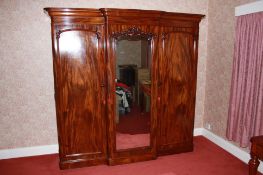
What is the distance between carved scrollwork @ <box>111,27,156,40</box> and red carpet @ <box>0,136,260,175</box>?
1.86 m

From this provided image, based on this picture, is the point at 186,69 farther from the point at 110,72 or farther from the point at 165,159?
the point at 165,159

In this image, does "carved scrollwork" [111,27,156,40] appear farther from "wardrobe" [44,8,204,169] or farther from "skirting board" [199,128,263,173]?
"skirting board" [199,128,263,173]

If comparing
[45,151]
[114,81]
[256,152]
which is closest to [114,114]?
[114,81]

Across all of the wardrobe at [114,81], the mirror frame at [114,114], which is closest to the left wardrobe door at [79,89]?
the wardrobe at [114,81]

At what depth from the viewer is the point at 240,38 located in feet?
10.1

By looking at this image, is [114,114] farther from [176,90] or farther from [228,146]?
[228,146]

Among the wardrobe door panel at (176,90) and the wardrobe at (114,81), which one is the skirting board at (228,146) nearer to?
the wardrobe door panel at (176,90)

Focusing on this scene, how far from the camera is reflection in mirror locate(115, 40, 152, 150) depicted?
2.95 meters

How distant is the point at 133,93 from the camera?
121 inches

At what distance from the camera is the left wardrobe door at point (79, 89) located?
282cm

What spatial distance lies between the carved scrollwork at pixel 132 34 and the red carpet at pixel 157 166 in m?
1.86

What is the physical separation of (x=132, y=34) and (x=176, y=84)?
1.04m

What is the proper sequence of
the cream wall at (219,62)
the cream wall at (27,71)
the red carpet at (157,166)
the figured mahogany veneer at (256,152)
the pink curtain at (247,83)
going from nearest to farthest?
the figured mahogany veneer at (256,152) < the pink curtain at (247,83) < the red carpet at (157,166) < the cream wall at (27,71) < the cream wall at (219,62)

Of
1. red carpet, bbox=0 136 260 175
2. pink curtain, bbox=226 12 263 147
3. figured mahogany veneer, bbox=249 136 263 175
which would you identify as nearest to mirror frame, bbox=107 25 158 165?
red carpet, bbox=0 136 260 175
